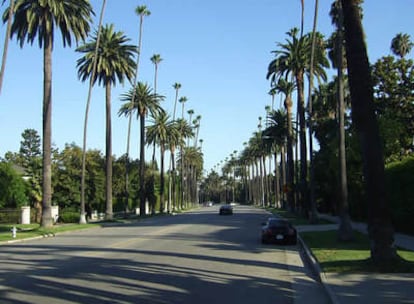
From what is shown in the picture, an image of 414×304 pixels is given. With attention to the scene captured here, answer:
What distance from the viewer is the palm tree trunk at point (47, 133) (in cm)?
3866

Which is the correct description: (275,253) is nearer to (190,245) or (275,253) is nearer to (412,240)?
(190,245)

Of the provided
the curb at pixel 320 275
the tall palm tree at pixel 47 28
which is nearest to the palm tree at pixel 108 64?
the tall palm tree at pixel 47 28

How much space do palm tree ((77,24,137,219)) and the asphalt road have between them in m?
31.6

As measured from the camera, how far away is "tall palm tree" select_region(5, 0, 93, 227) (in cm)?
3853

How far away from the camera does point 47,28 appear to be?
3878cm

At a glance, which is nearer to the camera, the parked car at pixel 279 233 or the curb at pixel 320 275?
the curb at pixel 320 275

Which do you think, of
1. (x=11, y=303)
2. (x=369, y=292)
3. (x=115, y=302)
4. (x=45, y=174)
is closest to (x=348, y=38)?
(x=369, y=292)

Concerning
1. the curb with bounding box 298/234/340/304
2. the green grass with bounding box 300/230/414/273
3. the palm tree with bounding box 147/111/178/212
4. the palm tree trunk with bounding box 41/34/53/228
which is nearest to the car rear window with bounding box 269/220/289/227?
the green grass with bounding box 300/230/414/273

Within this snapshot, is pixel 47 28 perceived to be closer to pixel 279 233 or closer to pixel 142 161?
pixel 279 233

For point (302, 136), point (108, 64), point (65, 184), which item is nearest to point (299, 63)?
point (302, 136)

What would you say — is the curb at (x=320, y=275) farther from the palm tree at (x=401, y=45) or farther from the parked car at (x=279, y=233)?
the palm tree at (x=401, y=45)

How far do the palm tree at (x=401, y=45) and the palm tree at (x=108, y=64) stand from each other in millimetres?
25539

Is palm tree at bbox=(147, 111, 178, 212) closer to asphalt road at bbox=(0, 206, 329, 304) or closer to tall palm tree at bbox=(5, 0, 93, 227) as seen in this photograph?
tall palm tree at bbox=(5, 0, 93, 227)

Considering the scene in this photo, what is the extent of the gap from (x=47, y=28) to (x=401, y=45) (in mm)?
30772
